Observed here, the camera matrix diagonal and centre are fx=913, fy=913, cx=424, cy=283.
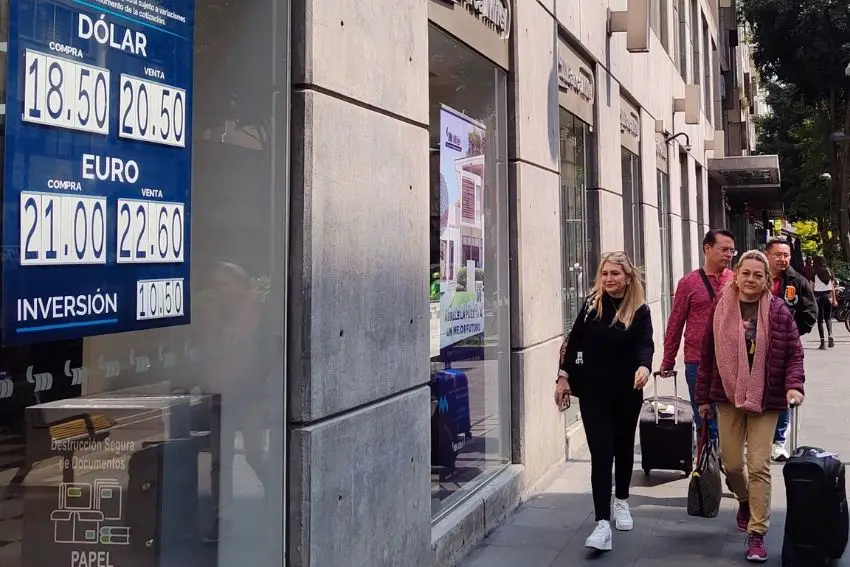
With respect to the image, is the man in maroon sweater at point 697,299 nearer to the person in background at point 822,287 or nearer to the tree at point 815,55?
the person in background at point 822,287

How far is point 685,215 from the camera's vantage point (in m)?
19.6

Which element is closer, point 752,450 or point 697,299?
point 752,450

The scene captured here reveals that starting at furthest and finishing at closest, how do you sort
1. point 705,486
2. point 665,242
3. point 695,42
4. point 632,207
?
point 695,42
point 665,242
point 632,207
point 705,486

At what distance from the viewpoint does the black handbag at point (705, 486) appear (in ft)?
19.6

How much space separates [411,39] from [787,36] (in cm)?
3170

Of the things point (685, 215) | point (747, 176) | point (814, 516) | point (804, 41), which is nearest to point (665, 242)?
point (685, 215)

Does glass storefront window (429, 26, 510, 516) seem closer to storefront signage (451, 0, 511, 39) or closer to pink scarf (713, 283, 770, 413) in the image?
storefront signage (451, 0, 511, 39)

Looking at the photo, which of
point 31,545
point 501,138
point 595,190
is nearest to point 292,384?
point 31,545

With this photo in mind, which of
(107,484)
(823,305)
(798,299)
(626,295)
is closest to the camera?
(107,484)

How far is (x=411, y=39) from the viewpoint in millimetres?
4840

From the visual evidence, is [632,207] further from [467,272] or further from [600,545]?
[600,545]

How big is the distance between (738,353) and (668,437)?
81.4 inches

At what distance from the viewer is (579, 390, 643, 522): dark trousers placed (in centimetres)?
542

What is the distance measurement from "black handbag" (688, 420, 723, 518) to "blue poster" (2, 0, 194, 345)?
3889 mm
